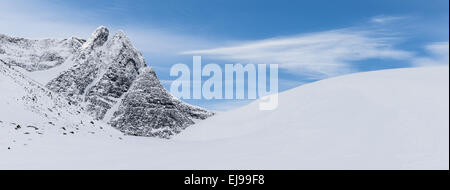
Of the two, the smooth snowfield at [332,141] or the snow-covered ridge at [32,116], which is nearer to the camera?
the smooth snowfield at [332,141]

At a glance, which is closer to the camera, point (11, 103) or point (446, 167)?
point (446, 167)

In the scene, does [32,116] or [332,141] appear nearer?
[332,141]

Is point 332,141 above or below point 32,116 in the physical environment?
below

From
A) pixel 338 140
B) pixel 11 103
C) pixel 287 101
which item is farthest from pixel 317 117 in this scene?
pixel 11 103

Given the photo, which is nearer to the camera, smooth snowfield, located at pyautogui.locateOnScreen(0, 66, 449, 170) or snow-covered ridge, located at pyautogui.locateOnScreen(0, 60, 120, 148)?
smooth snowfield, located at pyautogui.locateOnScreen(0, 66, 449, 170)

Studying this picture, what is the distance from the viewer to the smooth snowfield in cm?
857

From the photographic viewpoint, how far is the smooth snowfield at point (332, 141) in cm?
857

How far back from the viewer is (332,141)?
32.7 ft

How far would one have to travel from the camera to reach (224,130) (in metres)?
16.8
